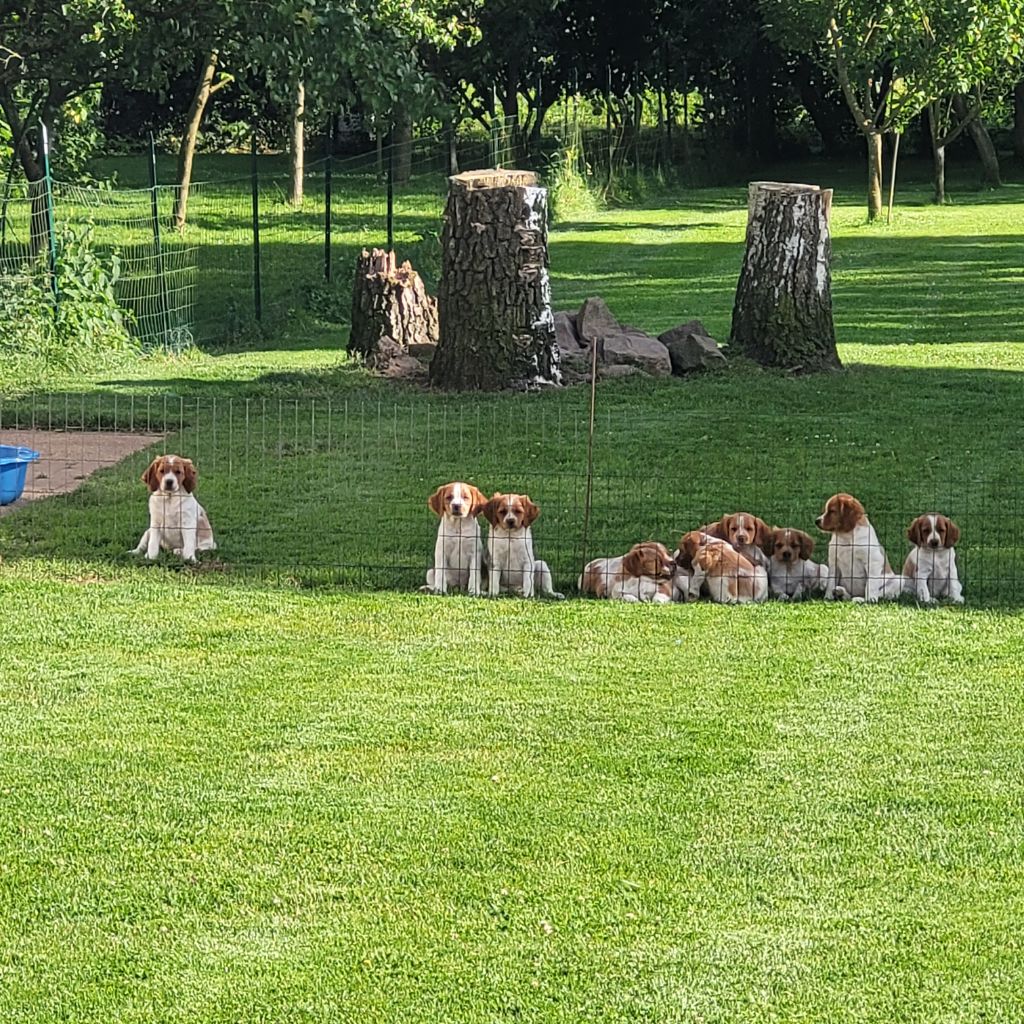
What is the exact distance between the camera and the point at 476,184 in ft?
48.8

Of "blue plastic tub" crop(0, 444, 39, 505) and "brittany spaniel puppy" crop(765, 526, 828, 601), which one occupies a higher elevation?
"blue plastic tub" crop(0, 444, 39, 505)

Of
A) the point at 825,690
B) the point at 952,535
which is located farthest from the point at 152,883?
the point at 952,535

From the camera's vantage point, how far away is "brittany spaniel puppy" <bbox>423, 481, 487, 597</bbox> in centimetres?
846

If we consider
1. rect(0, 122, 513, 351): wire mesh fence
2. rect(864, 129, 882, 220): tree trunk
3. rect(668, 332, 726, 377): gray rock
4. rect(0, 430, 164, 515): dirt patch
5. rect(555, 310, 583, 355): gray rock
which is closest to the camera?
rect(0, 430, 164, 515): dirt patch

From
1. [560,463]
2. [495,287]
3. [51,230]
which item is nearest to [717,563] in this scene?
[560,463]

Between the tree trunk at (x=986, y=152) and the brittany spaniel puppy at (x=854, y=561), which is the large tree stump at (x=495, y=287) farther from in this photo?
the tree trunk at (x=986, y=152)

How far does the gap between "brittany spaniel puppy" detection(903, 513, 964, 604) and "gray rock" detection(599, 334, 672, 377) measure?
23.5 feet

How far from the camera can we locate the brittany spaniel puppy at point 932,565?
8.32m

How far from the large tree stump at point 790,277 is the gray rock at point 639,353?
90cm

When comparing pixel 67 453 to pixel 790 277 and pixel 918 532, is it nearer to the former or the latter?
pixel 918 532

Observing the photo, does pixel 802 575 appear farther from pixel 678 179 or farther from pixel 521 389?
pixel 678 179

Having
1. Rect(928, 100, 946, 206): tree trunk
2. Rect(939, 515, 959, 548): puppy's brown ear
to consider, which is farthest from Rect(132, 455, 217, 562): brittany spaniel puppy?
Rect(928, 100, 946, 206): tree trunk

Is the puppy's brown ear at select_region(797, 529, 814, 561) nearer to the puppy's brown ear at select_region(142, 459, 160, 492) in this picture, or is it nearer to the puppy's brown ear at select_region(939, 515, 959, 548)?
the puppy's brown ear at select_region(939, 515, 959, 548)

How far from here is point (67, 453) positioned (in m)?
12.1
